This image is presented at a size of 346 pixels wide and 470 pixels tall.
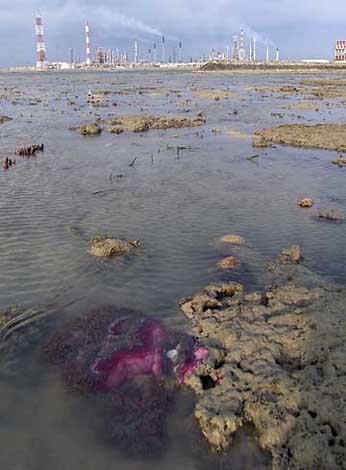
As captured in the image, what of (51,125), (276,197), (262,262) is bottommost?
(262,262)

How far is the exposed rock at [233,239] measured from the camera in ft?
43.5

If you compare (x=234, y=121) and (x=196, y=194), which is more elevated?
(x=234, y=121)

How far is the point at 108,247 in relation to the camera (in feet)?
41.0

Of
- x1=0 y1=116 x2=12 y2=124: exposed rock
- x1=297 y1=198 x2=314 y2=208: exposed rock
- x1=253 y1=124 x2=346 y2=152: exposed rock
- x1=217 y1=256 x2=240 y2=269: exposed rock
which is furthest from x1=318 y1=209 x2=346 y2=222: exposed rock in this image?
x1=0 y1=116 x2=12 y2=124: exposed rock

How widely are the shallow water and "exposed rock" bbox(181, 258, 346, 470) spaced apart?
50cm

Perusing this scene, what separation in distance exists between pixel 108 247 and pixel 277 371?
651 cm

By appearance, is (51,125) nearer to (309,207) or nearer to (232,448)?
(309,207)

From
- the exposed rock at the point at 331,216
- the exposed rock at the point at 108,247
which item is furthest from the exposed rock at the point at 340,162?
the exposed rock at the point at 108,247

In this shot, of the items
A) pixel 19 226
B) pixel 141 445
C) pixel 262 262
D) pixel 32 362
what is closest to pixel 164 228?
pixel 262 262

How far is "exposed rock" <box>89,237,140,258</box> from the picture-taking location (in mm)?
12398

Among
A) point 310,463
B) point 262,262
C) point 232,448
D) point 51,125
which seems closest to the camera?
point 310,463

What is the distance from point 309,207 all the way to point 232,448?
11.7 meters

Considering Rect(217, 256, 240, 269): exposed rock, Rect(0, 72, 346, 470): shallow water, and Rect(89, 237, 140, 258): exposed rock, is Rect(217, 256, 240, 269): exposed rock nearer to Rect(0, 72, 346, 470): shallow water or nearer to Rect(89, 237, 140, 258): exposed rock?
Rect(0, 72, 346, 470): shallow water

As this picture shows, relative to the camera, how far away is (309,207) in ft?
54.1
